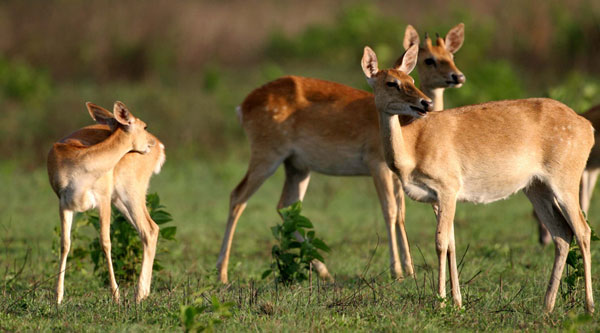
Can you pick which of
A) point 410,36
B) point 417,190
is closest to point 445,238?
point 417,190

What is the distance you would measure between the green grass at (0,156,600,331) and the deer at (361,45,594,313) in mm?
423

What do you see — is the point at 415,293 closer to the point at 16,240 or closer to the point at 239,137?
the point at 16,240

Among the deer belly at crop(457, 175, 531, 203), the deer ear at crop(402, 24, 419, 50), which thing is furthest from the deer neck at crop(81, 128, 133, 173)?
the deer ear at crop(402, 24, 419, 50)

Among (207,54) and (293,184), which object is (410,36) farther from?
(207,54)

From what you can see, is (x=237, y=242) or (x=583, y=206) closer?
(x=583, y=206)

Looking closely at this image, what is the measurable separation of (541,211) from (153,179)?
27.8 ft

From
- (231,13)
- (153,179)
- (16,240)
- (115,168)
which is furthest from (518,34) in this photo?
(115,168)

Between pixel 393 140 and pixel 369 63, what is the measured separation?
66 centimetres

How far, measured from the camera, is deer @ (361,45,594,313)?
5.87 m

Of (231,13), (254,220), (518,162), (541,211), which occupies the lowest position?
(254,220)

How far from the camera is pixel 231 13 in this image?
2133 centimetres

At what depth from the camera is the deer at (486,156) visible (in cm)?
587

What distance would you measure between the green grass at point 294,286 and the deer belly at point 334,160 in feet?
2.89

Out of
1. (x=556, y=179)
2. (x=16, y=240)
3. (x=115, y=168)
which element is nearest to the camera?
(x=556, y=179)
